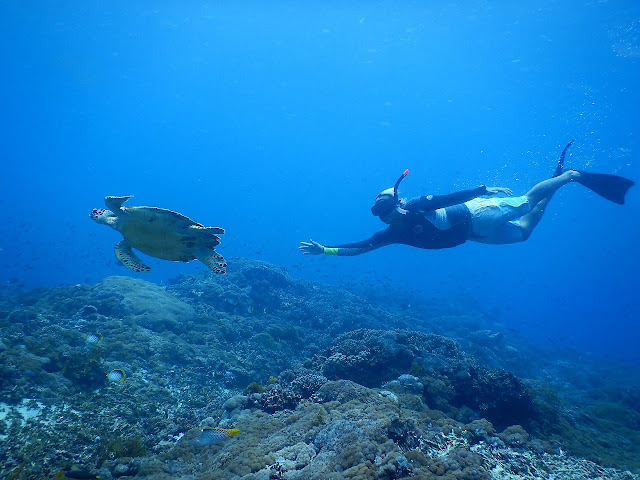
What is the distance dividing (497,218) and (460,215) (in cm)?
129

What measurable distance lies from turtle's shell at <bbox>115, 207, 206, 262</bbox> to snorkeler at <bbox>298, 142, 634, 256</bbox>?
413 cm

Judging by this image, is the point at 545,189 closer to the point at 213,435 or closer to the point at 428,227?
the point at 428,227

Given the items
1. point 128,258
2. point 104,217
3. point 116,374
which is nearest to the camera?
point 104,217

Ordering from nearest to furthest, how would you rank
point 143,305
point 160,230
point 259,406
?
point 160,230, point 259,406, point 143,305

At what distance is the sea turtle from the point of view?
4.65 metres

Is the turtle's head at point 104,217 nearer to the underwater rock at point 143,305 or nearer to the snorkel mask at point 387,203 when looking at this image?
the snorkel mask at point 387,203

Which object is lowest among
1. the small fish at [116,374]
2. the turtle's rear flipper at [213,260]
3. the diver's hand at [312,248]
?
the small fish at [116,374]

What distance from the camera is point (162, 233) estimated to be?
15.7 ft

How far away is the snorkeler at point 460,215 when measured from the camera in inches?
321

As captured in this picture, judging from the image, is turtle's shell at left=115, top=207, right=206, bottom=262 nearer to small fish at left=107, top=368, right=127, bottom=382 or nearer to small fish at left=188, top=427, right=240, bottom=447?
small fish at left=188, top=427, right=240, bottom=447

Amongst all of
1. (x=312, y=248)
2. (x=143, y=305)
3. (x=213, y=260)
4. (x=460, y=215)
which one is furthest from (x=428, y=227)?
(x=143, y=305)

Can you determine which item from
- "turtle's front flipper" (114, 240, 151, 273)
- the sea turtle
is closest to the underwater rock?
"turtle's front flipper" (114, 240, 151, 273)

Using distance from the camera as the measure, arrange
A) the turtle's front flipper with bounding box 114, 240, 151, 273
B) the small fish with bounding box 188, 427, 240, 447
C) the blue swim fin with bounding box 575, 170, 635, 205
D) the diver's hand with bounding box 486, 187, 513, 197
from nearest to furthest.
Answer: the small fish with bounding box 188, 427, 240, 447 → the turtle's front flipper with bounding box 114, 240, 151, 273 → the diver's hand with bounding box 486, 187, 513, 197 → the blue swim fin with bounding box 575, 170, 635, 205

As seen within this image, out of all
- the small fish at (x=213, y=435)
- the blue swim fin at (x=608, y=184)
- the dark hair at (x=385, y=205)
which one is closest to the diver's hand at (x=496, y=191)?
the blue swim fin at (x=608, y=184)
